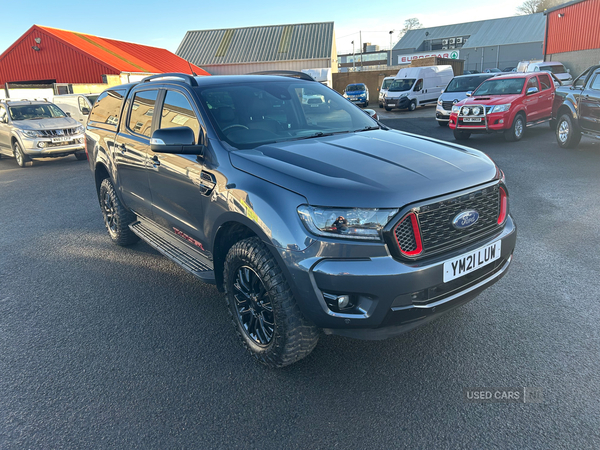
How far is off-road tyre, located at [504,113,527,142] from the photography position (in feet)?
39.8

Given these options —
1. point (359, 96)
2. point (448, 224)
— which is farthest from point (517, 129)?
point (359, 96)

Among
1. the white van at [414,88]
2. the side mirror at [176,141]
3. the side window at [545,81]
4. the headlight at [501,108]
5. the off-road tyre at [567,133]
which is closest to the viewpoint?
the side mirror at [176,141]

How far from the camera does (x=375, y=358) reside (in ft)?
10.2

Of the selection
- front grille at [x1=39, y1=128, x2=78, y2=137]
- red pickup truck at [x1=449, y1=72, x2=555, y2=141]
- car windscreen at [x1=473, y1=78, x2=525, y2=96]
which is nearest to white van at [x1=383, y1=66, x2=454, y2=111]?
car windscreen at [x1=473, y1=78, x2=525, y2=96]

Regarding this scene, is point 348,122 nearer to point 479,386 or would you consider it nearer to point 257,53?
point 479,386

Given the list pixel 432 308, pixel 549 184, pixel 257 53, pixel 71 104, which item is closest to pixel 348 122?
pixel 432 308

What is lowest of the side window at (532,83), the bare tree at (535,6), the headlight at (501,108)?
the headlight at (501,108)

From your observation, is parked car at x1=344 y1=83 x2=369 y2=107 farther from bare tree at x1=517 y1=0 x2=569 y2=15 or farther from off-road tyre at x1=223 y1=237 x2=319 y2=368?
bare tree at x1=517 y1=0 x2=569 y2=15

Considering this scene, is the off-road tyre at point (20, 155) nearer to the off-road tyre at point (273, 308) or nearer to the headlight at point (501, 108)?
the off-road tyre at point (273, 308)

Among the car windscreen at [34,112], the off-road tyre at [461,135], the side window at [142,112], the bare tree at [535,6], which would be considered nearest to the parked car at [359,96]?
the off-road tyre at [461,135]

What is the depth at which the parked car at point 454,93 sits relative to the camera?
16.2 meters

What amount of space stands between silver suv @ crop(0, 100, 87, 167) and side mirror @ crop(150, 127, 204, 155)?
10966mm

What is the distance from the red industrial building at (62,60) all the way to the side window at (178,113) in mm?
27375

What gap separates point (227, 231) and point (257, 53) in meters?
48.5
